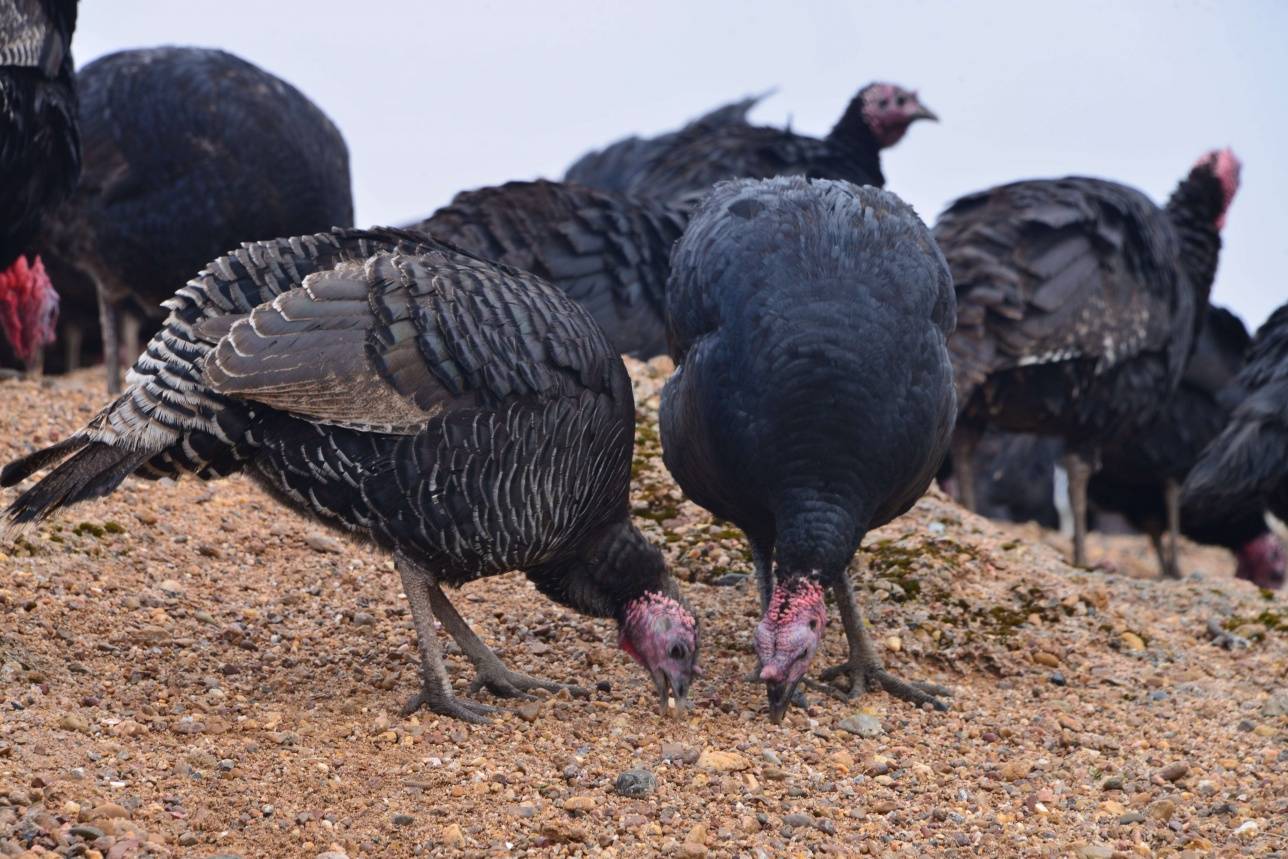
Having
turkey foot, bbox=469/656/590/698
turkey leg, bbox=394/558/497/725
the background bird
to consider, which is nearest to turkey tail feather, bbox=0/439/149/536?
turkey leg, bbox=394/558/497/725

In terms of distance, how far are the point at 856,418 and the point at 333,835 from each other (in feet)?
7.25

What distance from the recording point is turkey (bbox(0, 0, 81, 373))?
7.13 meters

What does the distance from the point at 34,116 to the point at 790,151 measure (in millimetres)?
5502

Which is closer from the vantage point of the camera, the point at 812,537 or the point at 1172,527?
the point at 812,537

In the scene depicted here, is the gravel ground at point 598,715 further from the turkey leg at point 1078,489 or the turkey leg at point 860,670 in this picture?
the turkey leg at point 1078,489

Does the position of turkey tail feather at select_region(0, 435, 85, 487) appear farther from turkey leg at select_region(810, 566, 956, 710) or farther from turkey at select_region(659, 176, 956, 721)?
turkey leg at select_region(810, 566, 956, 710)

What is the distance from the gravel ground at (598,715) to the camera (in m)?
4.46

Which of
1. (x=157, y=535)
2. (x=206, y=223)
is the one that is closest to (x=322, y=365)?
(x=157, y=535)

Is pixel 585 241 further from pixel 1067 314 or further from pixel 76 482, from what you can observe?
pixel 76 482

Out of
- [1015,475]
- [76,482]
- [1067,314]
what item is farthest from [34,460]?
[1015,475]

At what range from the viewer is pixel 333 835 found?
434cm

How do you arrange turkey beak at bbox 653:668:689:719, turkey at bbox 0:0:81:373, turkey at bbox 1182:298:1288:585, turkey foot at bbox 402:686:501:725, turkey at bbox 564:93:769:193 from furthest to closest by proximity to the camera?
turkey at bbox 564:93:769:193 < turkey at bbox 1182:298:1288:585 < turkey at bbox 0:0:81:373 < turkey beak at bbox 653:668:689:719 < turkey foot at bbox 402:686:501:725

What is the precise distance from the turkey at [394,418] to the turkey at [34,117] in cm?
233

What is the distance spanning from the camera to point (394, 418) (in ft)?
17.1
